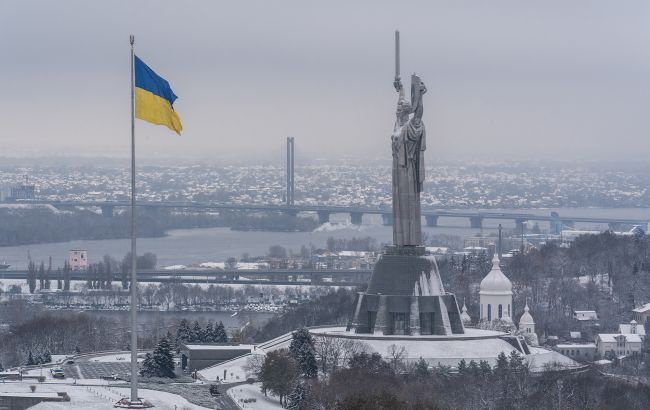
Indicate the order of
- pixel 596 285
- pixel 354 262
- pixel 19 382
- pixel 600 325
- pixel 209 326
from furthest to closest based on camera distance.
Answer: pixel 354 262, pixel 596 285, pixel 600 325, pixel 209 326, pixel 19 382

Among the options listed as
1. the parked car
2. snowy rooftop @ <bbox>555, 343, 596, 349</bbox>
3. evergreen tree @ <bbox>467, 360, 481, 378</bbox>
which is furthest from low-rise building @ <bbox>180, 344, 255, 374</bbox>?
snowy rooftop @ <bbox>555, 343, 596, 349</bbox>

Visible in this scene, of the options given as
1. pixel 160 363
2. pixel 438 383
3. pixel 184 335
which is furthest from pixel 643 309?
pixel 438 383

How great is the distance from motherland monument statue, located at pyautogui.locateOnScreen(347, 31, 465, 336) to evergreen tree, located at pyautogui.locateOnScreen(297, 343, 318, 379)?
9.02ft

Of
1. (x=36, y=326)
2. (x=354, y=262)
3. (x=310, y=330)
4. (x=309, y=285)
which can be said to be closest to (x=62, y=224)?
(x=354, y=262)

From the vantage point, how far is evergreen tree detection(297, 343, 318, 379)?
65125mm

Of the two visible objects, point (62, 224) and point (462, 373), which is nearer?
point (462, 373)

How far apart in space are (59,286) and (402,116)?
6562cm

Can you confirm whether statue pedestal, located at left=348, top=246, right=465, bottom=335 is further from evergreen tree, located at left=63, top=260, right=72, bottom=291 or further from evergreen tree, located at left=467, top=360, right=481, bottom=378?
evergreen tree, located at left=63, top=260, right=72, bottom=291

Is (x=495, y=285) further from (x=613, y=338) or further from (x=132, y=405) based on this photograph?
(x=132, y=405)

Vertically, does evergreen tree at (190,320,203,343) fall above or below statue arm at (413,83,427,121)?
below

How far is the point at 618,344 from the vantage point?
92.7 meters

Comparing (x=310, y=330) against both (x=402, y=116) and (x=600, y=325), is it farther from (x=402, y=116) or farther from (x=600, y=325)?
(x=600, y=325)

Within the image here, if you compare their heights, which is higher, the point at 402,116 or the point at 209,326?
the point at 402,116

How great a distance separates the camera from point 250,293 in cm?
13175
